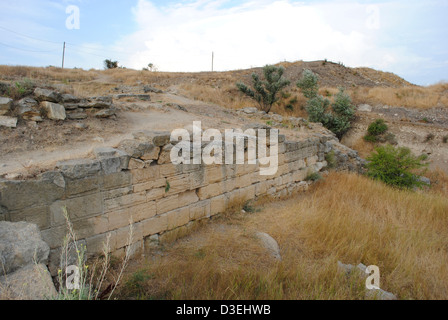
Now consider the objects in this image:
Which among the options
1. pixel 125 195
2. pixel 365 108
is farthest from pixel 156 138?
pixel 365 108

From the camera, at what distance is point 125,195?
166 inches

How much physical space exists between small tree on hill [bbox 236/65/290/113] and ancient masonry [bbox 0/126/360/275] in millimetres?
11378

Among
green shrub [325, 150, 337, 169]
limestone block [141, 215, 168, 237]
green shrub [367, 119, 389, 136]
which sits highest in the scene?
green shrub [367, 119, 389, 136]

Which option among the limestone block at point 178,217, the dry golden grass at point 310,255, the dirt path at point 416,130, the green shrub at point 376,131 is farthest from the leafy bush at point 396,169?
the limestone block at point 178,217

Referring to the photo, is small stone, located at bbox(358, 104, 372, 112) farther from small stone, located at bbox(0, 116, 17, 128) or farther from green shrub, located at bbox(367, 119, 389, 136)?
small stone, located at bbox(0, 116, 17, 128)

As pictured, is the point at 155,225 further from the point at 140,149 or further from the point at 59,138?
the point at 59,138

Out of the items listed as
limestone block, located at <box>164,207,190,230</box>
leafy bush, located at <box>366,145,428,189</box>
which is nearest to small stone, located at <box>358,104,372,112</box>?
leafy bush, located at <box>366,145,428,189</box>

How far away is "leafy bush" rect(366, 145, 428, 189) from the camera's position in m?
8.78

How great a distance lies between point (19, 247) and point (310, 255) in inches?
151
